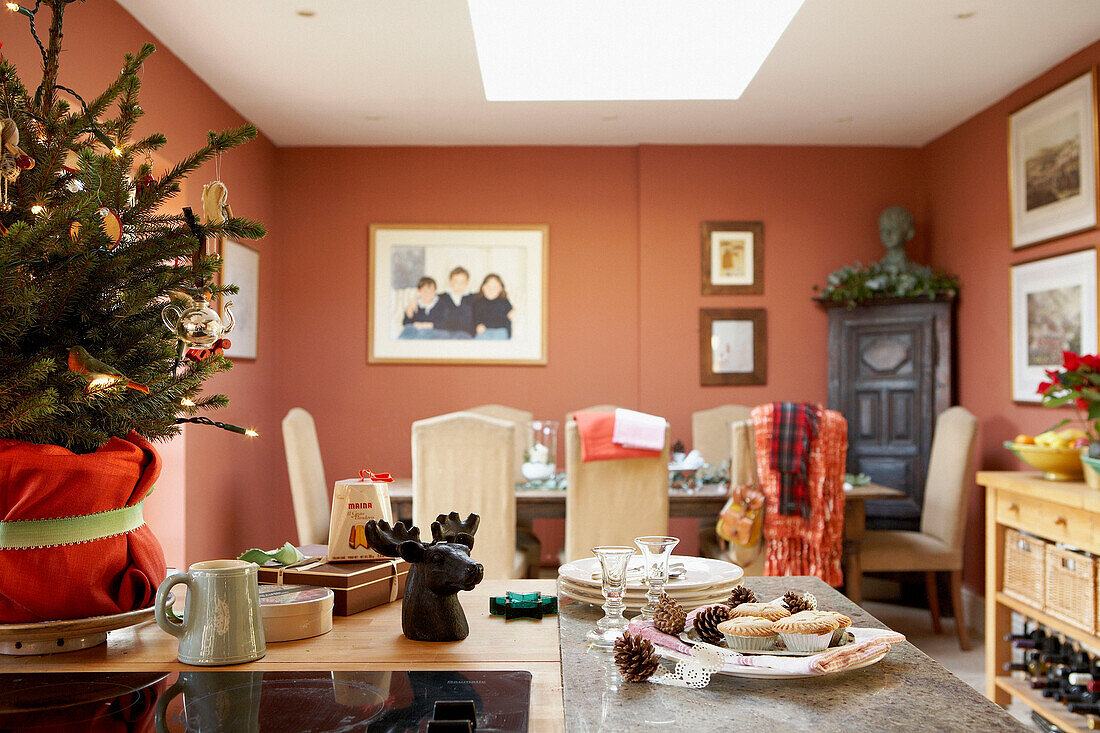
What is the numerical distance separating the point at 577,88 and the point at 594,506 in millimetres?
2275

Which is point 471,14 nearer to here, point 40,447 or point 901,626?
point 40,447

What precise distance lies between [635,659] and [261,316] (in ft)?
15.1

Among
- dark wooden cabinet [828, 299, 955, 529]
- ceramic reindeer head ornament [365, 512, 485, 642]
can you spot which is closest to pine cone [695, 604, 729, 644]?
ceramic reindeer head ornament [365, 512, 485, 642]

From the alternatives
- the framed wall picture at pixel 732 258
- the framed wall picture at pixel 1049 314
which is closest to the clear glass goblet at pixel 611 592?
the framed wall picture at pixel 1049 314

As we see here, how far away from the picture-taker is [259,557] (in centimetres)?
129

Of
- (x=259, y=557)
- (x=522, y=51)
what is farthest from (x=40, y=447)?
(x=522, y=51)

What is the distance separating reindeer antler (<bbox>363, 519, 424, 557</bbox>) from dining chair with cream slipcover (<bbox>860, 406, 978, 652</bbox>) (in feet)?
10.8

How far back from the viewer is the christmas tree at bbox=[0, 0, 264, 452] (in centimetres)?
97

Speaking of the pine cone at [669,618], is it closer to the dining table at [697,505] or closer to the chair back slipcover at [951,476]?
the dining table at [697,505]

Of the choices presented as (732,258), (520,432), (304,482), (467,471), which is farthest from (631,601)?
(732,258)

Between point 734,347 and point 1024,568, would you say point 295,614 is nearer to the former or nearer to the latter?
point 1024,568

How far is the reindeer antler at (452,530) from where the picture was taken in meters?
1.15

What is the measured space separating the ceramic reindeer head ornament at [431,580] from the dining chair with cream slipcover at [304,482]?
2875mm

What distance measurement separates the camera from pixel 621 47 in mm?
4227
